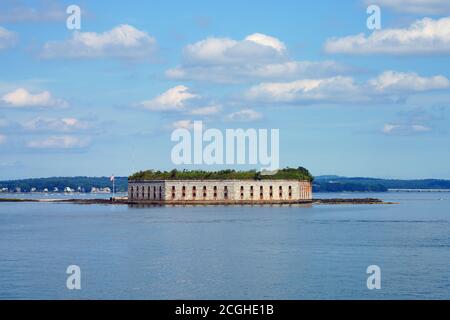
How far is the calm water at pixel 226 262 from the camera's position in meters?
50.8

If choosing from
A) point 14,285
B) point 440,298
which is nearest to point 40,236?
point 14,285

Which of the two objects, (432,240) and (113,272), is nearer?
(113,272)

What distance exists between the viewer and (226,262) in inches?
2574

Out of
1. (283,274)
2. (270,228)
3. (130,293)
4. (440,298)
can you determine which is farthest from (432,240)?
(130,293)

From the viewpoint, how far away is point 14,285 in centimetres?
5244

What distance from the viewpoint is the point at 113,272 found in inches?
2327

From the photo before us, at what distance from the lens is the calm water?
167 ft

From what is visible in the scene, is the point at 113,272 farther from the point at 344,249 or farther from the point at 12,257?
the point at 344,249

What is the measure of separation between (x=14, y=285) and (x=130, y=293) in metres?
7.67

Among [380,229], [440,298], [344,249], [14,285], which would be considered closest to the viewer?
[440,298]
